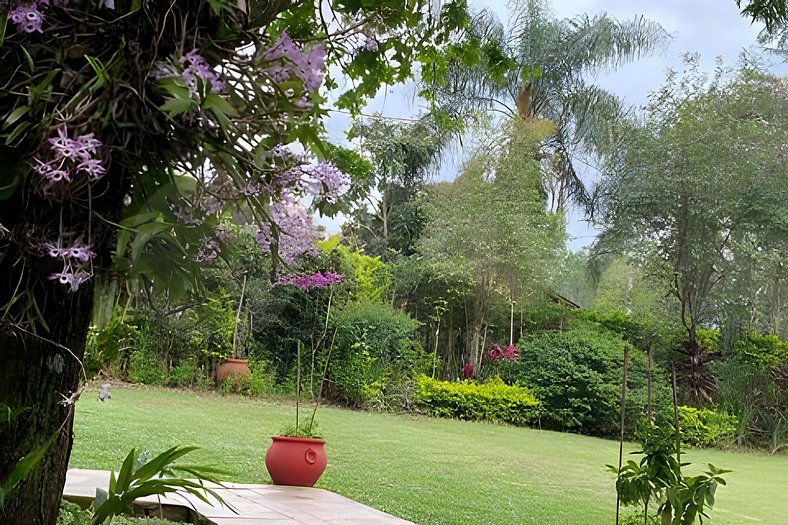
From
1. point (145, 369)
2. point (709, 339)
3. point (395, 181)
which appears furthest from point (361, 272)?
point (709, 339)

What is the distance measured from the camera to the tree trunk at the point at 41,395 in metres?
0.93

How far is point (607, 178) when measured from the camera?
14648 millimetres

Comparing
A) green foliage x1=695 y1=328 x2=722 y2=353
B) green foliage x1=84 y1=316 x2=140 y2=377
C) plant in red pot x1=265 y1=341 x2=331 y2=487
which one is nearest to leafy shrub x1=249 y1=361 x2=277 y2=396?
plant in red pot x1=265 y1=341 x2=331 y2=487

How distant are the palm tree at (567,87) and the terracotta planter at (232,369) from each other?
24.8ft

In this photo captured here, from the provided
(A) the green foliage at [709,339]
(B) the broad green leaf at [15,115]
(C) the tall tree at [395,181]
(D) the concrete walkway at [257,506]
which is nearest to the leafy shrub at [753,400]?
(A) the green foliage at [709,339]

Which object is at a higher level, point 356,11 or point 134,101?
point 356,11

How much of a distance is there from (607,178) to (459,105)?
3216 mm

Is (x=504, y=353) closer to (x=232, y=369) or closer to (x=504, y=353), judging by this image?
(x=504, y=353)

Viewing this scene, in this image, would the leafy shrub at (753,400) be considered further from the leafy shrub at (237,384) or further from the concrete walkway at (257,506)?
the concrete walkway at (257,506)

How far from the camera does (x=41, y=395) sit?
3.14 feet

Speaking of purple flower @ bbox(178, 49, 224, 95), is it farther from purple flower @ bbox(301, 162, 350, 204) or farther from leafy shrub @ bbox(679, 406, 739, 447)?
leafy shrub @ bbox(679, 406, 739, 447)

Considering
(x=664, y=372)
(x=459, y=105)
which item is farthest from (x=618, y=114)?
(x=664, y=372)

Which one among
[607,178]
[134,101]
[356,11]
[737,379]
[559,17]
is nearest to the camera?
[134,101]

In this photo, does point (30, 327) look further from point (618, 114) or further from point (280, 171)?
point (618, 114)
